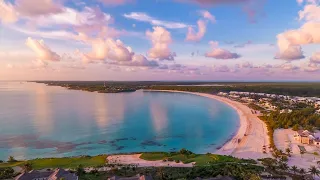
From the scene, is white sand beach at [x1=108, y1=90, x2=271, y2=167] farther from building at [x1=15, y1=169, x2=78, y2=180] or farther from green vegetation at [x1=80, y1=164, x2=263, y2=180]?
building at [x1=15, y1=169, x2=78, y2=180]

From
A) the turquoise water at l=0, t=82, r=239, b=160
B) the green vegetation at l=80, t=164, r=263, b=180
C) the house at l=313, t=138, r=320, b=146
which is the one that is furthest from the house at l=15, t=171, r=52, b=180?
the house at l=313, t=138, r=320, b=146

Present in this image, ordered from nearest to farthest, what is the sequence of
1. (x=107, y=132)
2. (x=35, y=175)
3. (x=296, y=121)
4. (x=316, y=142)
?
(x=35, y=175)
(x=316, y=142)
(x=107, y=132)
(x=296, y=121)

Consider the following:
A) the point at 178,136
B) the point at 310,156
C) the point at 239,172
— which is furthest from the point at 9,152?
the point at 310,156

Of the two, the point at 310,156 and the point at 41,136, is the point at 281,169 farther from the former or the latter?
the point at 41,136

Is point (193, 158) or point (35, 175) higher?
point (35, 175)

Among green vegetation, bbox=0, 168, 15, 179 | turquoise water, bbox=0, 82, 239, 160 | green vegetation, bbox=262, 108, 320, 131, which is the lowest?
turquoise water, bbox=0, 82, 239, 160

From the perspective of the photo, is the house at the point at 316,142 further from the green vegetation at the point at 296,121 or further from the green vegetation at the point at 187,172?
the green vegetation at the point at 187,172

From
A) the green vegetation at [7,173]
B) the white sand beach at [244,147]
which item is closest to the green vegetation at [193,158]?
the white sand beach at [244,147]

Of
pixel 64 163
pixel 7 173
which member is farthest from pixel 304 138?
pixel 7 173

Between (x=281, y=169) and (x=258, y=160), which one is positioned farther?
(x=258, y=160)

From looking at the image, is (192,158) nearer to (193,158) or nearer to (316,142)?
(193,158)

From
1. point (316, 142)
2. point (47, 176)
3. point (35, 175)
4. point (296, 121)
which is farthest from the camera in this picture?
point (296, 121)
